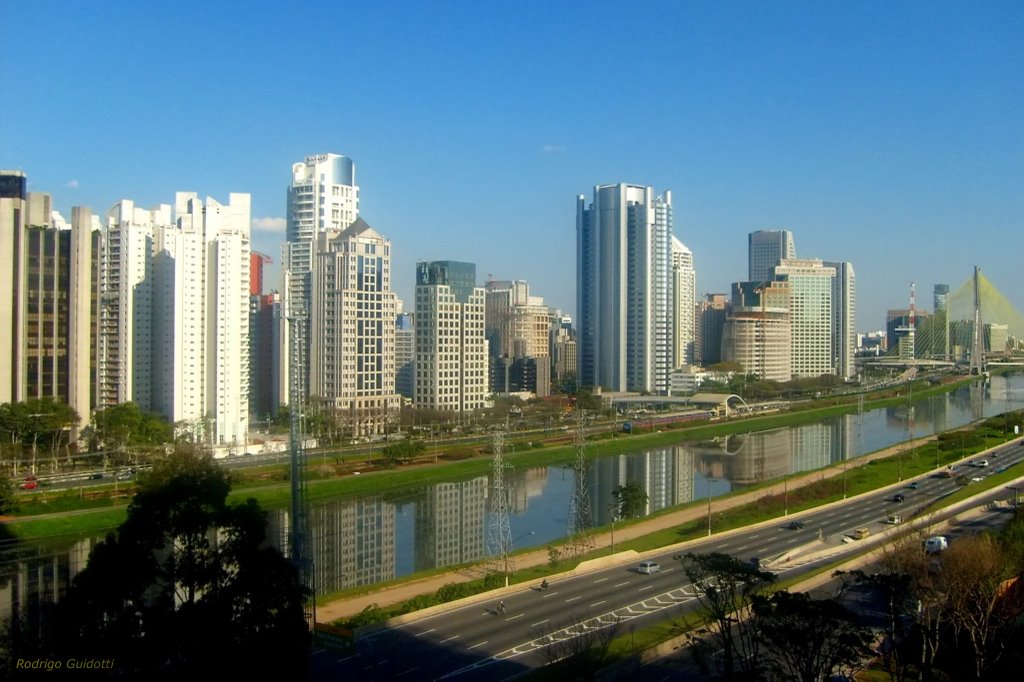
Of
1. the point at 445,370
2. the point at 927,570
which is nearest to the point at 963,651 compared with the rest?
the point at 927,570

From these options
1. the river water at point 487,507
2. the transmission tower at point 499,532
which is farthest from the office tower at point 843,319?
the transmission tower at point 499,532

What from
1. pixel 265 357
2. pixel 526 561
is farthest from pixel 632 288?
pixel 526 561

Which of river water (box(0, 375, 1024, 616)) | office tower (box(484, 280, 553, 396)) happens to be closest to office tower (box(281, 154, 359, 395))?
office tower (box(484, 280, 553, 396))

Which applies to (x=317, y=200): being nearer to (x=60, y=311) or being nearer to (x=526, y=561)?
(x=60, y=311)

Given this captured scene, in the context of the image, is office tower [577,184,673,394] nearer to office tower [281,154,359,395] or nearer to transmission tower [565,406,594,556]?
office tower [281,154,359,395]

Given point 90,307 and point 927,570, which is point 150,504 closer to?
point 927,570

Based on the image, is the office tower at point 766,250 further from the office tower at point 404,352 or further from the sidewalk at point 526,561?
the sidewalk at point 526,561
